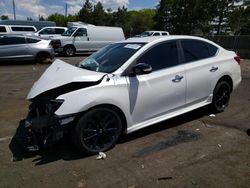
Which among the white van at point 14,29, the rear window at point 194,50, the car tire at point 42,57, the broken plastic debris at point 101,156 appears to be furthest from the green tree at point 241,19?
the broken plastic debris at point 101,156

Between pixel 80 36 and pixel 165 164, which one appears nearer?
pixel 165 164

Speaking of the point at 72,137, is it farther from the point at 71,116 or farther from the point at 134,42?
the point at 134,42

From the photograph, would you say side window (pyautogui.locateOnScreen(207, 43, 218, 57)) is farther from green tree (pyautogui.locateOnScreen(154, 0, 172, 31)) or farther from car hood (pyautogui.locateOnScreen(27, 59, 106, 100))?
green tree (pyautogui.locateOnScreen(154, 0, 172, 31))

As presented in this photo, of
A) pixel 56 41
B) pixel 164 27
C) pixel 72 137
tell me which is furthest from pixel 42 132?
pixel 164 27

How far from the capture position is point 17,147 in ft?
15.3

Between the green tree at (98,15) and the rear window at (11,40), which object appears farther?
the green tree at (98,15)

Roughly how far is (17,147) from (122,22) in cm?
6936

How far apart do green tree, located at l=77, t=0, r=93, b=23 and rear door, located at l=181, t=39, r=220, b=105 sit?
65569 mm

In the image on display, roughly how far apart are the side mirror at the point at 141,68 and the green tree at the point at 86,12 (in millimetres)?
66687

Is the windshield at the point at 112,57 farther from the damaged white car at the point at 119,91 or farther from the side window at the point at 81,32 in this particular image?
the side window at the point at 81,32

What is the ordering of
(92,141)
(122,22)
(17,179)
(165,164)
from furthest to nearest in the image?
(122,22) → (92,141) → (165,164) → (17,179)

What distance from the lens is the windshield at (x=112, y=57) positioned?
4738mm

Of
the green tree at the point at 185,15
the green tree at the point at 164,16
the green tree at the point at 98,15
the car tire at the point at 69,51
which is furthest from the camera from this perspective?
the green tree at the point at 98,15

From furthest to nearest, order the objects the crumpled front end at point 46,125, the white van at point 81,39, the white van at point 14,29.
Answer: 1. the white van at point 14,29
2. the white van at point 81,39
3. the crumpled front end at point 46,125
